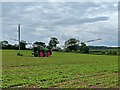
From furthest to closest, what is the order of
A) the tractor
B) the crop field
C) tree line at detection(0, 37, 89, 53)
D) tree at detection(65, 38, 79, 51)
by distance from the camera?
1. tree at detection(65, 38, 79, 51)
2. tree line at detection(0, 37, 89, 53)
3. the tractor
4. the crop field

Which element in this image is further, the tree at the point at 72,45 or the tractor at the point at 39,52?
the tree at the point at 72,45

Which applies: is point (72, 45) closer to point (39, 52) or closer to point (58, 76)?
point (39, 52)

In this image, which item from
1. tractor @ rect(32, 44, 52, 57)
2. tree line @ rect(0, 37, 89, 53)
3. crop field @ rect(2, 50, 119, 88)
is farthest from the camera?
tree line @ rect(0, 37, 89, 53)

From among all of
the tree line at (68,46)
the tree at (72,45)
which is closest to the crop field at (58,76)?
the tree line at (68,46)

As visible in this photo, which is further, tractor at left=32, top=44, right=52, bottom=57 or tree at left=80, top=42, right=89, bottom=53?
tree at left=80, top=42, right=89, bottom=53

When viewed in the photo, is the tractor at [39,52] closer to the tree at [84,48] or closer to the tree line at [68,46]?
the tree line at [68,46]

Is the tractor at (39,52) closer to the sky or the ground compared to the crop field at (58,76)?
closer to the sky

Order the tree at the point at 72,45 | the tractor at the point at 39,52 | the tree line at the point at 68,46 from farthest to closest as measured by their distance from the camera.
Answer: the tree at the point at 72,45, the tree line at the point at 68,46, the tractor at the point at 39,52

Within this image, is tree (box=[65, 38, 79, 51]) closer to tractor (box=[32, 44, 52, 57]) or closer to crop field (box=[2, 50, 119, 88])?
tractor (box=[32, 44, 52, 57])

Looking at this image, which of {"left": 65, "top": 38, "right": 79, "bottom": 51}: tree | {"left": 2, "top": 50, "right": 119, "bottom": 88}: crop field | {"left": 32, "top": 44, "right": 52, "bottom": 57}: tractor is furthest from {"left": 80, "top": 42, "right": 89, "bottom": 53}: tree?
{"left": 2, "top": 50, "right": 119, "bottom": 88}: crop field

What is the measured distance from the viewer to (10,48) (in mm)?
75812

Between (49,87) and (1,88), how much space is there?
1608 millimetres

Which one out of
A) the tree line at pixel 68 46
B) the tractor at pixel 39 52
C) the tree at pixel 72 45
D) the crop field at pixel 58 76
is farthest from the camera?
the tree at pixel 72 45

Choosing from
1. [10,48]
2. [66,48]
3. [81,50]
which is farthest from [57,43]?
[10,48]
